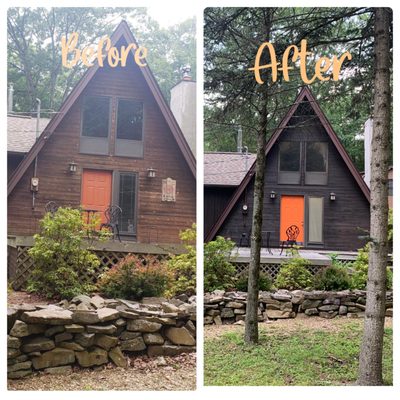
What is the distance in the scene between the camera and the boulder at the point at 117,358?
4757mm

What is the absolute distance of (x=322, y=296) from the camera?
5238 mm

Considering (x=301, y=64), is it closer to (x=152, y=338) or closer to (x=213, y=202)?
(x=213, y=202)

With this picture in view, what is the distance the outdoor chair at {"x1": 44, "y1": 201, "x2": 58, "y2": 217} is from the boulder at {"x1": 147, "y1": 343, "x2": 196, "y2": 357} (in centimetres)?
138

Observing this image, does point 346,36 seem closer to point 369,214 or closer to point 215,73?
point 215,73

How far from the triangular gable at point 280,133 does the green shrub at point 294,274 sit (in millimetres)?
659

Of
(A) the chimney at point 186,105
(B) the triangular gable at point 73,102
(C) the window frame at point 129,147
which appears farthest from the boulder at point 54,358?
(A) the chimney at point 186,105

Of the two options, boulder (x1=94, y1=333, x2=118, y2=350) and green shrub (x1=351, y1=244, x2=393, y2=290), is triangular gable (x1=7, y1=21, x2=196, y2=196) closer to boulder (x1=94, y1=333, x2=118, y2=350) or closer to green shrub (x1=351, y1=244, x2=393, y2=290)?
boulder (x1=94, y1=333, x2=118, y2=350)

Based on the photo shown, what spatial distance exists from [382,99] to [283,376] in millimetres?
2335

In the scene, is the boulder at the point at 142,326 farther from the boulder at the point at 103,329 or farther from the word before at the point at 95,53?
the word before at the point at 95,53

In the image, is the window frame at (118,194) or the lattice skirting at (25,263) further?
the window frame at (118,194)

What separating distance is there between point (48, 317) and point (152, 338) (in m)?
0.86

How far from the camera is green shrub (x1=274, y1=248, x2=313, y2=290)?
16.6ft

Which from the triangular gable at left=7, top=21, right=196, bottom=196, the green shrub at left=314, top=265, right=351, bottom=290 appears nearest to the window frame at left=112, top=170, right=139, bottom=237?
the triangular gable at left=7, top=21, right=196, bottom=196

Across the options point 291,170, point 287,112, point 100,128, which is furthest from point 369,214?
point 100,128
